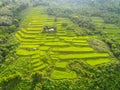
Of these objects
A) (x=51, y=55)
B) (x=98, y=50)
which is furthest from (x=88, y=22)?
(x=51, y=55)

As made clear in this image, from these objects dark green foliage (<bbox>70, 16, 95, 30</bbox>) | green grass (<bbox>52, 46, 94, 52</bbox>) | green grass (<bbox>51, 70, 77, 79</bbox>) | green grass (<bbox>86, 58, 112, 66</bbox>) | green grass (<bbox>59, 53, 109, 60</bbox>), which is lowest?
green grass (<bbox>51, 70, 77, 79</bbox>)

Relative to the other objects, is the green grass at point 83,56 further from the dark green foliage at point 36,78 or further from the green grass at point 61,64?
the dark green foliage at point 36,78

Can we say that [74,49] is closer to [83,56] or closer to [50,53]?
[83,56]

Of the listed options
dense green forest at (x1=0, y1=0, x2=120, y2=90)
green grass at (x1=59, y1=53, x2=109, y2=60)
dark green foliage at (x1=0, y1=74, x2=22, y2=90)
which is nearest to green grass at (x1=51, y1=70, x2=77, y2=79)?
dense green forest at (x1=0, y1=0, x2=120, y2=90)

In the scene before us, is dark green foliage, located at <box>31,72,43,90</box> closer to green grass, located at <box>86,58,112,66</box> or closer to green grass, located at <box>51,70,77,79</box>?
green grass, located at <box>51,70,77,79</box>

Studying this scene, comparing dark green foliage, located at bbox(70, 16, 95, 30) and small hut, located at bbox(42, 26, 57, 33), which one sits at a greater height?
small hut, located at bbox(42, 26, 57, 33)

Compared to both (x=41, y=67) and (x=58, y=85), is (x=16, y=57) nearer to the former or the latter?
(x=41, y=67)

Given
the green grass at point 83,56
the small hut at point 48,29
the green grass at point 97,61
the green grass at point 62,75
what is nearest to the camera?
the green grass at point 62,75

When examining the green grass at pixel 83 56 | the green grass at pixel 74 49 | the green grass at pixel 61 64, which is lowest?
the green grass at pixel 61 64

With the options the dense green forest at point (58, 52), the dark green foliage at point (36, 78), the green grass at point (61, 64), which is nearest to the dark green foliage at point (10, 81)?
the dense green forest at point (58, 52)
